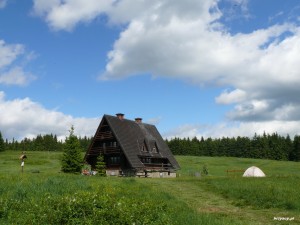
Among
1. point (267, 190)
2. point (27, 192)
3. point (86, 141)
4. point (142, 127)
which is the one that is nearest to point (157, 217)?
point (27, 192)

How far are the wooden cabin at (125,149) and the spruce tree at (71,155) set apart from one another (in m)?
9.64

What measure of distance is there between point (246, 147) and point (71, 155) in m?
106

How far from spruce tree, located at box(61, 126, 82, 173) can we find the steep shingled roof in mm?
9658

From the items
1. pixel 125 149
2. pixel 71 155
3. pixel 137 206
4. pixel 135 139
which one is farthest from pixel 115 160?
pixel 137 206

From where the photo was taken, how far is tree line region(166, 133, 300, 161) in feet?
429

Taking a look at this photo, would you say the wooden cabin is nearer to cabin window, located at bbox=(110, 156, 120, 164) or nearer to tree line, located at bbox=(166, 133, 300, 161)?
cabin window, located at bbox=(110, 156, 120, 164)

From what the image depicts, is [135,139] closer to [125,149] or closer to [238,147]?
[125,149]

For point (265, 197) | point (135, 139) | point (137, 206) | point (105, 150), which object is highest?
point (135, 139)

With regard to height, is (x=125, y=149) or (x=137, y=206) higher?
(x=125, y=149)

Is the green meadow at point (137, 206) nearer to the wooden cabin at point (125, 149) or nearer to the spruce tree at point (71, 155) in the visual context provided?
the spruce tree at point (71, 155)

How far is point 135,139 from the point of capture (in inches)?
2099

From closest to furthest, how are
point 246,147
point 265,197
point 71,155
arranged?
1. point 265,197
2. point 71,155
3. point 246,147

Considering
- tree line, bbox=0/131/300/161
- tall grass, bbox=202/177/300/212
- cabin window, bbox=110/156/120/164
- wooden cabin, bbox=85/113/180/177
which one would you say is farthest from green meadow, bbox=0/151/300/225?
tree line, bbox=0/131/300/161

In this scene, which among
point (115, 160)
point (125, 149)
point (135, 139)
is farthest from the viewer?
point (135, 139)
